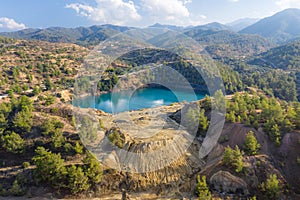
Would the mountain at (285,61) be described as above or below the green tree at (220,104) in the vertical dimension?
above

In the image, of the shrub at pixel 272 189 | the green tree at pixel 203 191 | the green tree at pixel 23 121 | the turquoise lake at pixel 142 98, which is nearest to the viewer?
the shrub at pixel 272 189

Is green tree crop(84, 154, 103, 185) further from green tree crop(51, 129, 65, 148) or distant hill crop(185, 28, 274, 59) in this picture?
distant hill crop(185, 28, 274, 59)

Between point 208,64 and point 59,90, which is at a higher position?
point 208,64

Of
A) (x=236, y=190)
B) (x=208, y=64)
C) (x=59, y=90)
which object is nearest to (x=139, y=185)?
(x=236, y=190)

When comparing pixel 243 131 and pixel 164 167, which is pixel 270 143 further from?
pixel 164 167

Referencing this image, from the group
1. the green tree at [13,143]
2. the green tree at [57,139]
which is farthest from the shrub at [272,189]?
the green tree at [13,143]

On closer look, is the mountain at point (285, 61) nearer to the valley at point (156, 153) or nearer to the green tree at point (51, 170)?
the valley at point (156, 153)

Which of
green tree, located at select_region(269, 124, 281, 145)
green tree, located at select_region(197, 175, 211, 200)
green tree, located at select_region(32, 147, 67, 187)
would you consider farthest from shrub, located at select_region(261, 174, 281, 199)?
green tree, located at select_region(32, 147, 67, 187)
